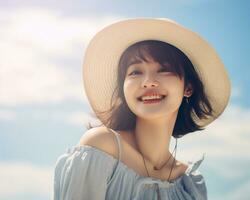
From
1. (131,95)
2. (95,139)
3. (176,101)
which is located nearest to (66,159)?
(95,139)

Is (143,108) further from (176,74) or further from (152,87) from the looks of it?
(176,74)

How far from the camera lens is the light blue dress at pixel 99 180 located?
3170 millimetres

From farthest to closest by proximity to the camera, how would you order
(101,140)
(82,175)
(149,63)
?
(149,63), (101,140), (82,175)

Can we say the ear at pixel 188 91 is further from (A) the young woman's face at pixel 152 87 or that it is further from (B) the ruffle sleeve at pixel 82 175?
(B) the ruffle sleeve at pixel 82 175

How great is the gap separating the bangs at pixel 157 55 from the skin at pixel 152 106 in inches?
1.4

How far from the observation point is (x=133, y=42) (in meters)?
3.72

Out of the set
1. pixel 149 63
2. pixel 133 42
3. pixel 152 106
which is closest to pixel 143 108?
pixel 152 106

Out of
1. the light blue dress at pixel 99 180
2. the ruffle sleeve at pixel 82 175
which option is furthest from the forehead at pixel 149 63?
the ruffle sleeve at pixel 82 175

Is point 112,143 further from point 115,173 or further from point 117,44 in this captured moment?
point 117,44

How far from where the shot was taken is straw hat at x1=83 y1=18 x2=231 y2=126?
362 centimetres

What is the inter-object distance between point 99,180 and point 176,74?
0.93 metres

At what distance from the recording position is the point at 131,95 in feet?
11.4

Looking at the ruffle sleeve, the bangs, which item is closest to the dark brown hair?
the bangs

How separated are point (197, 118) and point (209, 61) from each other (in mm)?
592
